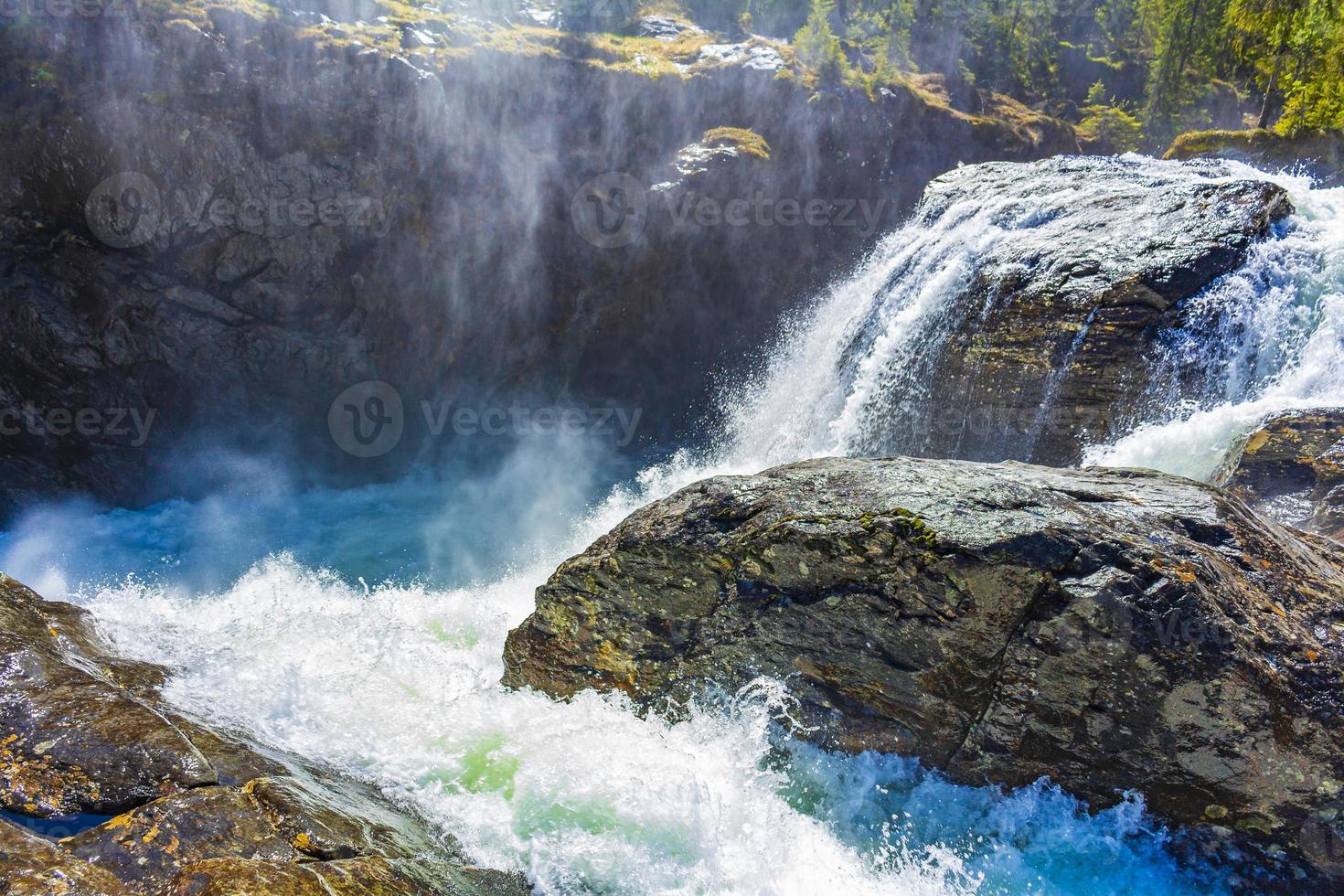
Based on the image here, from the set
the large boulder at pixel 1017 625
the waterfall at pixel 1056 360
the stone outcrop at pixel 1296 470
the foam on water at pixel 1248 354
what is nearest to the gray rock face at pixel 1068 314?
the waterfall at pixel 1056 360

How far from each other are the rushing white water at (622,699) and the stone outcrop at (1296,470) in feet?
1.27

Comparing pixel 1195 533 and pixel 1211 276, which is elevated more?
pixel 1211 276

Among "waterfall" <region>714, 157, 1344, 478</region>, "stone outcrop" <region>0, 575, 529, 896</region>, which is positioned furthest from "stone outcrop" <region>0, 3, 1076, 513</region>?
"stone outcrop" <region>0, 575, 529, 896</region>

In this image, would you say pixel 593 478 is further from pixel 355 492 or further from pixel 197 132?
pixel 197 132

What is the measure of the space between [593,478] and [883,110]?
11.7 metres

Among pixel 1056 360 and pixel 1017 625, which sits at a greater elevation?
pixel 1056 360

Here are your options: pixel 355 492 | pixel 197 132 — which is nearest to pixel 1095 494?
pixel 355 492

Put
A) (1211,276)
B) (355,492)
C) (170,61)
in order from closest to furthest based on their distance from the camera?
(1211,276)
(170,61)
(355,492)

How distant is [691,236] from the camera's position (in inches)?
662

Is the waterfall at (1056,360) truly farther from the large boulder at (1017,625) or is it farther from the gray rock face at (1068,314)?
the large boulder at (1017,625)

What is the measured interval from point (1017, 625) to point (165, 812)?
468 cm

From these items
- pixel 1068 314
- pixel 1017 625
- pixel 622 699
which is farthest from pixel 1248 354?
pixel 622 699

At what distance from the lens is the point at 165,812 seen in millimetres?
3541

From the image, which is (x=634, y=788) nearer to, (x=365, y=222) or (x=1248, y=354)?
(x=1248, y=354)
